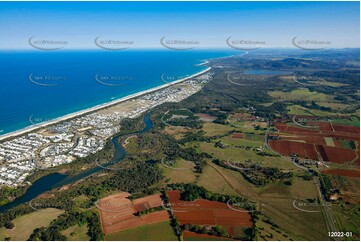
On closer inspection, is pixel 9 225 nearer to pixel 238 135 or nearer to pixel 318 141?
pixel 238 135

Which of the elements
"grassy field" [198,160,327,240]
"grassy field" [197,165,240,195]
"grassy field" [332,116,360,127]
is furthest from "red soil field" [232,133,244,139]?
"grassy field" [332,116,360,127]

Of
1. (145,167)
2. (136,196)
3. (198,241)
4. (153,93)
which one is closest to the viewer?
(198,241)

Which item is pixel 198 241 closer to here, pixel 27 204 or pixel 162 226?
pixel 162 226

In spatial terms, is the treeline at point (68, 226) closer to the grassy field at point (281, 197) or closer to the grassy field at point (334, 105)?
the grassy field at point (281, 197)

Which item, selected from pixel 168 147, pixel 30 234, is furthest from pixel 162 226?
pixel 168 147

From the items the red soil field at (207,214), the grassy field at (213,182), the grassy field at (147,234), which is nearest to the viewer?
the grassy field at (147,234)

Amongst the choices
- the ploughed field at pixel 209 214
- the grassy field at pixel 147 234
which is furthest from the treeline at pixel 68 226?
the ploughed field at pixel 209 214
